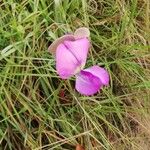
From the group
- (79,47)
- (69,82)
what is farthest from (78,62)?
(69,82)

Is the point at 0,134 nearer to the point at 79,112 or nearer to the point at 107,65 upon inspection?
the point at 79,112

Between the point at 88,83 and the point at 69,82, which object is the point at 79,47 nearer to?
the point at 88,83

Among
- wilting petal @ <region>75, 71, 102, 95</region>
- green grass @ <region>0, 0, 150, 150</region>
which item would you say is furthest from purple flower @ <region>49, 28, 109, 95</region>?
green grass @ <region>0, 0, 150, 150</region>

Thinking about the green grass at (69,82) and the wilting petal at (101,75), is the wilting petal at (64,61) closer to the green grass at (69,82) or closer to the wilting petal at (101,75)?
the wilting petal at (101,75)

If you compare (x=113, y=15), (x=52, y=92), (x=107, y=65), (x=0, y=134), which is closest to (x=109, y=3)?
(x=113, y=15)

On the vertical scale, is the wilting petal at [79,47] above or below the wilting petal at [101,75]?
above

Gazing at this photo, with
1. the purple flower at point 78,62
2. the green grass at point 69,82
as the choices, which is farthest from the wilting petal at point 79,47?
the green grass at point 69,82
